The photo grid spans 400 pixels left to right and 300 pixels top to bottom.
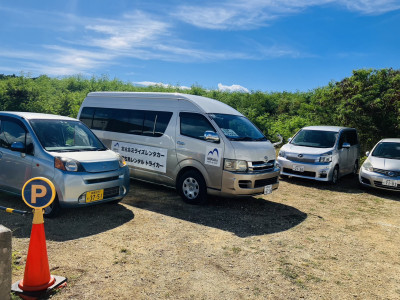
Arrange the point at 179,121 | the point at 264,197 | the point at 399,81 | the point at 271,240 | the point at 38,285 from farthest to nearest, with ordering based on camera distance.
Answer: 1. the point at 399,81
2. the point at 264,197
3. the point at 179,121
4. the point at 271,240
5. the point at 38,285

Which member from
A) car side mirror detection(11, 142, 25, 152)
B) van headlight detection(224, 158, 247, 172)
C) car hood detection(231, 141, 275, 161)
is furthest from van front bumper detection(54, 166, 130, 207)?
car hood detection(231, 141, 275, 161)

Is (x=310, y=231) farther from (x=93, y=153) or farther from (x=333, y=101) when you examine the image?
(x=333, y=101)

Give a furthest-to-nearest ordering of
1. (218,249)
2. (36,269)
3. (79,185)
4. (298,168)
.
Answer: (298,168), (79,185), (218,249), (36,269)

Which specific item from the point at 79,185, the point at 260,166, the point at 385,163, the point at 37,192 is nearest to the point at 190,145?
the point at 260,166

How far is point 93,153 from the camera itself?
5805 mm

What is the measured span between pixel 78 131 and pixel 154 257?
3.21m

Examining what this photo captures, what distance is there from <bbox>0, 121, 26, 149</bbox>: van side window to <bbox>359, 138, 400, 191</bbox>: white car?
331 inches

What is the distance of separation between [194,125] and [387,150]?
20.7 ft

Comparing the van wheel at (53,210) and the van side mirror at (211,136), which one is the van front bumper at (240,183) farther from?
the van wheel at (53,210)

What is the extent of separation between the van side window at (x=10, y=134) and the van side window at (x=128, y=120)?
2482 mm

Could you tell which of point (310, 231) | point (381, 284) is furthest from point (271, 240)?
point (381, 284)

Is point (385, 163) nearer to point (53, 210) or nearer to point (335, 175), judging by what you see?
point (335, 175)

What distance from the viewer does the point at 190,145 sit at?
6742mm

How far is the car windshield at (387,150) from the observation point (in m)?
9.45
